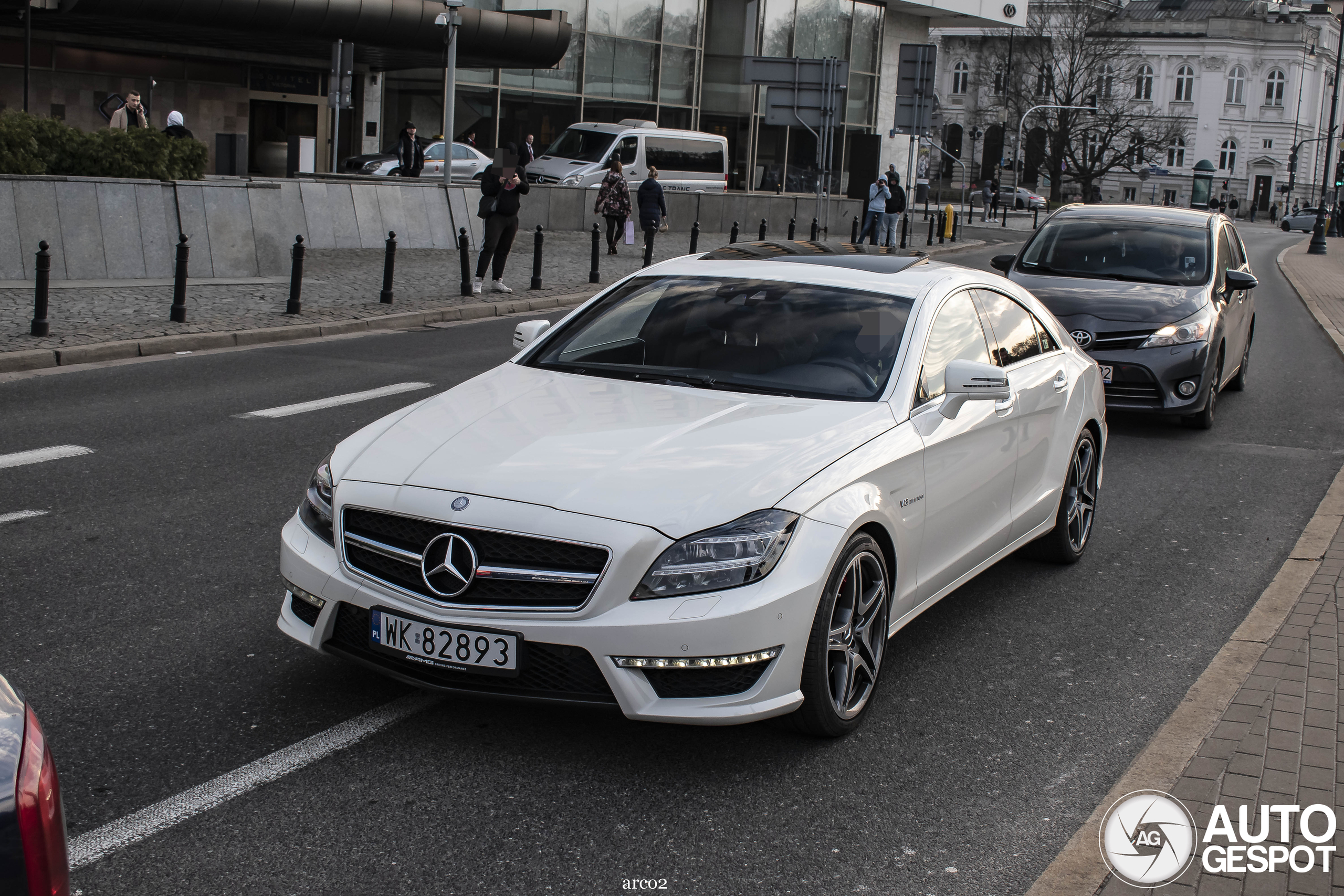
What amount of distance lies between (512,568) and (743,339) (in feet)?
5.91

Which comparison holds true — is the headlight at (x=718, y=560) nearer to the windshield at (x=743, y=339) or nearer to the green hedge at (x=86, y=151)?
the windshield at (x=743, y=339)

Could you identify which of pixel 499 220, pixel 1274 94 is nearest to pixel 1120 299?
pixel 499 220

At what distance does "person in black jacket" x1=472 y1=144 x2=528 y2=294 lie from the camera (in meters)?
18.5

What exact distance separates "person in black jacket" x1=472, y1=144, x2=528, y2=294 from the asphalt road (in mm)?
10877

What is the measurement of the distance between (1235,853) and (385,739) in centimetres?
246

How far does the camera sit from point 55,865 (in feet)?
6.49

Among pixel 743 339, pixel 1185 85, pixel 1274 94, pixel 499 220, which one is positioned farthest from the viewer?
pixel 1185 85

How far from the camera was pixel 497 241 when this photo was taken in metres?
19.0

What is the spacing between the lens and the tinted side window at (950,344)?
5262 mm

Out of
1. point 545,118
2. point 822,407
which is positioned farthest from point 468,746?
point 545,118

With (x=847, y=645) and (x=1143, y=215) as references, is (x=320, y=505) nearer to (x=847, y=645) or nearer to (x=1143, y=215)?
(x=847, y=645)

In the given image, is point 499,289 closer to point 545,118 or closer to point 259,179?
point 259,179

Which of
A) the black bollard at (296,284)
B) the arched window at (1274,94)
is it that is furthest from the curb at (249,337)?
the arched window at (1274,94)

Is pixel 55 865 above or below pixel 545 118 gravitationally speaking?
below
